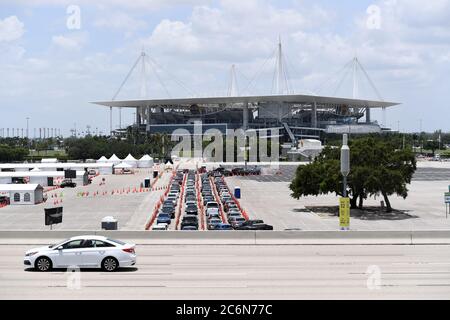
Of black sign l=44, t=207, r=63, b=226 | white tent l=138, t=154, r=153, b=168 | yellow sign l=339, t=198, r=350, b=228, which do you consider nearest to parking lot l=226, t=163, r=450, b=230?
yellow sign l=339, t=198, r=350, b=228

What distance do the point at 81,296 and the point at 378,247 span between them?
540 inches

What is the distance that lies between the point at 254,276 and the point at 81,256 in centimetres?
525

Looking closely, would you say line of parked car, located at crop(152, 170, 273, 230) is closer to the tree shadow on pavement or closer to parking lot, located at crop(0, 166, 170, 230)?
parking lot, located at crop(0, 166, 170, 230)

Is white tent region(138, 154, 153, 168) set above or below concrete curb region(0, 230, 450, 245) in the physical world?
above

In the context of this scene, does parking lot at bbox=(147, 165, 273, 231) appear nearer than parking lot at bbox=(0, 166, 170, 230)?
Yes

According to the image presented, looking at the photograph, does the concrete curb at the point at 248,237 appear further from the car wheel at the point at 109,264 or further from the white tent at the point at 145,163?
the white tent at the point at 145,163

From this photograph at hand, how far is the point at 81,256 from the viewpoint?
20.7 m

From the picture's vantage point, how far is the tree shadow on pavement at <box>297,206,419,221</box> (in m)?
48.1

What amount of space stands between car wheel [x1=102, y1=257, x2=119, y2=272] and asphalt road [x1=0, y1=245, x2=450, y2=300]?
10.3 inches

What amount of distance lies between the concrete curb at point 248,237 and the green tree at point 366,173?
61.9 ft

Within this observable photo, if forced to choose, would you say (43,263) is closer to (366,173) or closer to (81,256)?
(81,256)

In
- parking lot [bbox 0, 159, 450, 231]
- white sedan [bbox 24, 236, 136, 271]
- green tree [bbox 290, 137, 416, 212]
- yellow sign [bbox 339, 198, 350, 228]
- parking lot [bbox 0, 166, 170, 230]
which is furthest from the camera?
green tree [bbox 290, 137, 416, 212]

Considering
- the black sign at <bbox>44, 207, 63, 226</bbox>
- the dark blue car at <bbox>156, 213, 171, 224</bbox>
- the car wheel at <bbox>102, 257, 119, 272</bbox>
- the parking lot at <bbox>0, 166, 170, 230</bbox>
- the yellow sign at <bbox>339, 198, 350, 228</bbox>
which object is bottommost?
the parking lot at <bbox>0, 166, 170, 230</bbox>

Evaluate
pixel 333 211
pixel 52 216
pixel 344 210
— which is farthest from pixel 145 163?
pixel 344 210
